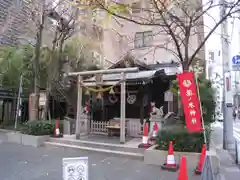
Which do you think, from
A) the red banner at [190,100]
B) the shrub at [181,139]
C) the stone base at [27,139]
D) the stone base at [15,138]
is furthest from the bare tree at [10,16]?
the red banner at [190,100]

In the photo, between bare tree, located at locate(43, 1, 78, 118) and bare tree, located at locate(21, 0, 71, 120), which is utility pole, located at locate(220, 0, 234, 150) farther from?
bare tree, located at locate(21, 0, 71, 120)

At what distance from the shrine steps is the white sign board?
13.2 ft

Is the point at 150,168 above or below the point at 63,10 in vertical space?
below

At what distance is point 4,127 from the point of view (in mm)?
12852

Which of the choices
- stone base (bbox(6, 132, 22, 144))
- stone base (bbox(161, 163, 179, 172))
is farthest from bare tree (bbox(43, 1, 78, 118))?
stone base (bbox(161, 163, 179, 172))

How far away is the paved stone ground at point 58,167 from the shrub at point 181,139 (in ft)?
2.80

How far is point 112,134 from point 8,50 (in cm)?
813

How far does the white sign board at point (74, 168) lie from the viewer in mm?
3443

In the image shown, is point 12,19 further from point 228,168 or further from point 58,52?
point 228,168

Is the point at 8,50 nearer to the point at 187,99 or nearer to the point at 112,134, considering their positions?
the point at 112,134

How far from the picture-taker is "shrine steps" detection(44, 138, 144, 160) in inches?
301

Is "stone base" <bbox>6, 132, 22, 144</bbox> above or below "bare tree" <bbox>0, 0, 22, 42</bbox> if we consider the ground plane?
below

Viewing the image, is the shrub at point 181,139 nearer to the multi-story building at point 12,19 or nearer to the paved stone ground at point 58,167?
the paved stone ground at point 58,167

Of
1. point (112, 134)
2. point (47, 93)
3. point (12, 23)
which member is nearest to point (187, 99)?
point (112, 134)
